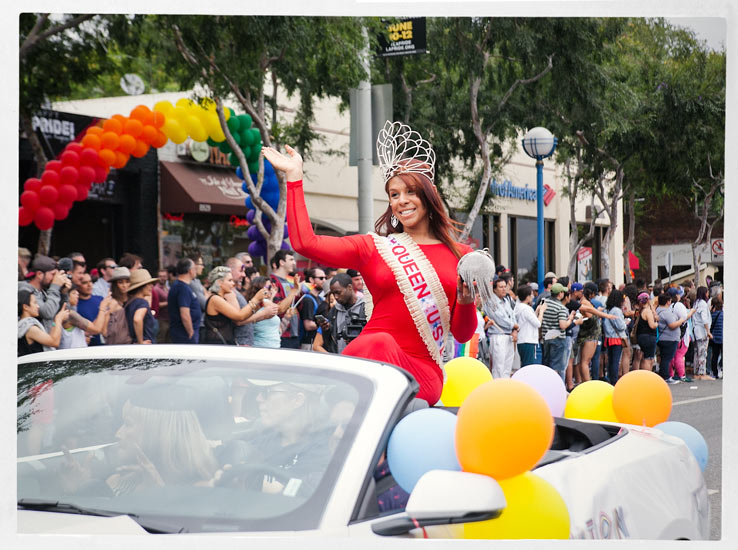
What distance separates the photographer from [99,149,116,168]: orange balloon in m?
14.1

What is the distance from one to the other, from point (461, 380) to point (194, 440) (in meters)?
1.84

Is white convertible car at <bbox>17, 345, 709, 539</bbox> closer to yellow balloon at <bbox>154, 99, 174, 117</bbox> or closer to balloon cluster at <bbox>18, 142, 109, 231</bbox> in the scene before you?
balloon cluster at <bbox>18, 142, 109, 231</bbox>

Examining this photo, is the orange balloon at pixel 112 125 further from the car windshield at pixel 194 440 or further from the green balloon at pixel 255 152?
the car windshield at pixel 194 440

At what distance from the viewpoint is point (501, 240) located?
29.7 m

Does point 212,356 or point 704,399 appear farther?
point 704,399

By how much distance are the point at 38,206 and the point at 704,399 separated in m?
9.92

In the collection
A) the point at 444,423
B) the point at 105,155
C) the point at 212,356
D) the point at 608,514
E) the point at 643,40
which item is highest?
the point at 643,40

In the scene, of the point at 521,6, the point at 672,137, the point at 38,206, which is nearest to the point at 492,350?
the point at 38,206

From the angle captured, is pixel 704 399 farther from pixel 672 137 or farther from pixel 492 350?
pixel 672 137

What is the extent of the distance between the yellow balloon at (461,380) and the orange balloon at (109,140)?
11.4 metres

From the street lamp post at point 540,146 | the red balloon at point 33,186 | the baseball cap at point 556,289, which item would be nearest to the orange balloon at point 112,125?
the red balloon at point 33,186

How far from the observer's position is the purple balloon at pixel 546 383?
162 inches

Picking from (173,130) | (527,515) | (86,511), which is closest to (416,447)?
(527,515)

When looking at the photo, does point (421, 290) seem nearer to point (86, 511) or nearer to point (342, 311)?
point (86, 511)
